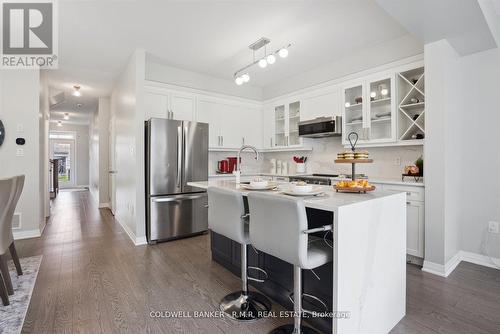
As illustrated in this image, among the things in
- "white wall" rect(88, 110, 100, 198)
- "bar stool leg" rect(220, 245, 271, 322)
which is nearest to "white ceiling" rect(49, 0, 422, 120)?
"bar stool leg" rect(220, 245, 271, 322)

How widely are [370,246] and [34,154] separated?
→ 14.9 feet

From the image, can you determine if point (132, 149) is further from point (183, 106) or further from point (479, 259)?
point (479, 259)

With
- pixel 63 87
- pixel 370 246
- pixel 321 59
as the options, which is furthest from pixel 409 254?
pixel 63 87

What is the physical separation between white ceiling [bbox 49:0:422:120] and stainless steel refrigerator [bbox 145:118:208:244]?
1.06 m

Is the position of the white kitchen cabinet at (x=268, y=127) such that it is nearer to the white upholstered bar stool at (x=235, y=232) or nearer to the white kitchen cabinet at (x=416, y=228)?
the white kitchen cabinet at (x=416, y=228)

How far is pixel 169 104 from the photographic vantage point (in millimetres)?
4082

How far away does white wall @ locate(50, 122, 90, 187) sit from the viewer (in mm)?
10203

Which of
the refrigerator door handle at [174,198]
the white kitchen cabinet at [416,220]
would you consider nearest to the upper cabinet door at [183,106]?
the refrigerator door handle at [174,198]

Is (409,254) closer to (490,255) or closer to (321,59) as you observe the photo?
(490,255)

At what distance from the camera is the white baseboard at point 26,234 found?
3.63 m

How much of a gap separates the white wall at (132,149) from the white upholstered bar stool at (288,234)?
95.7 inches

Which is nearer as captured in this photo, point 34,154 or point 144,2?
point 144,2

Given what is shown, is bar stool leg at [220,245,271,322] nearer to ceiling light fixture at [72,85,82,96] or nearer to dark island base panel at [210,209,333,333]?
dark island base panel at [210,209,333,333]

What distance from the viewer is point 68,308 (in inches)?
77.1
